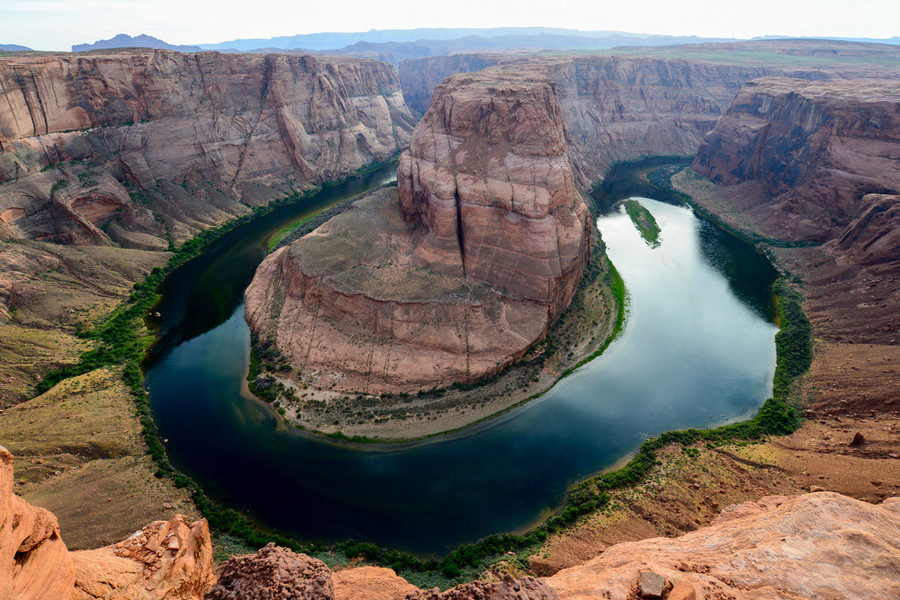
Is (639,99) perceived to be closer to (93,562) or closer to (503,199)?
(503,199)

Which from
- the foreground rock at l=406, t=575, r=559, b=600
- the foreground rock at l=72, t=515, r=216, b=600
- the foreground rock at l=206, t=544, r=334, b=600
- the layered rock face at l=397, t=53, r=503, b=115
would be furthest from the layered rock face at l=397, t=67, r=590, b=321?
the layered rock face at l=397, t=53, r=503, b=115

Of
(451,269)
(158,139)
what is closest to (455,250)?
(451,269)

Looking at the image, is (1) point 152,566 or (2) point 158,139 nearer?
(1) point 152,566

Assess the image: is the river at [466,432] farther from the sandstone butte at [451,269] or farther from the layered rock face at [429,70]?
the layered rock face at [429,70]

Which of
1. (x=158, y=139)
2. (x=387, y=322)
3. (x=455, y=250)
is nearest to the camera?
(x=387, y=322)

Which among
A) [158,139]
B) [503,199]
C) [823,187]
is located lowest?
[823,187]

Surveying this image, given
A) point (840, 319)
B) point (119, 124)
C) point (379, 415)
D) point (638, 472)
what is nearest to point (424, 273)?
point (379, 415)

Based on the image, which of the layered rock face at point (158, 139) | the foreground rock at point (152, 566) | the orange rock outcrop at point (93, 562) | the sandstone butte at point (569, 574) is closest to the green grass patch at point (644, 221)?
the sandstone butte at point (569, 574)
